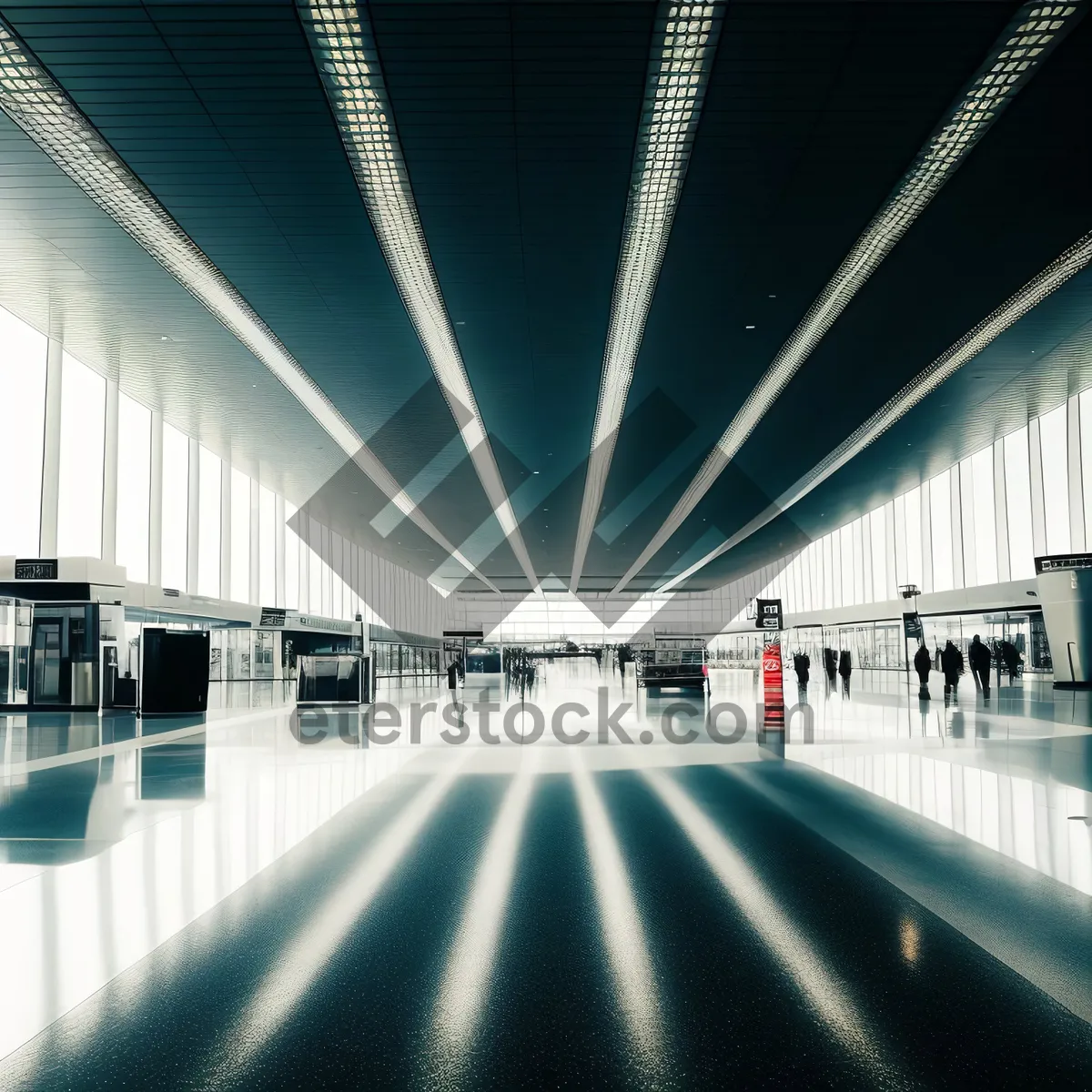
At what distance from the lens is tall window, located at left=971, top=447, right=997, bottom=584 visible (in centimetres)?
3616

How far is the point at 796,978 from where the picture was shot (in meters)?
4.08

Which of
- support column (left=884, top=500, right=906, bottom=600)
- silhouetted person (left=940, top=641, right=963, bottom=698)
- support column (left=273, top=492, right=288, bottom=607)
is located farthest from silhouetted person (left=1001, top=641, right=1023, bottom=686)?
support column (left=273, top=492, right=288, bottom=607)

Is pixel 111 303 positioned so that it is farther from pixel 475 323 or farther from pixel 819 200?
pixel 819 200

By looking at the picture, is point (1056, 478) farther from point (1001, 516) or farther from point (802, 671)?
point (802, 671)

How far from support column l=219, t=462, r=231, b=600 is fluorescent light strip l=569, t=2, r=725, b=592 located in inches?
756

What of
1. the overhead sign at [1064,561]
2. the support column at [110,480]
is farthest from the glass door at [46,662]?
the overhead sign at [1064,561]

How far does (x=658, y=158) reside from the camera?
12.5 metres

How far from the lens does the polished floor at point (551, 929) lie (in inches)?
130

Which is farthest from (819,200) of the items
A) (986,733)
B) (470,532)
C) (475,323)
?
(470,532)

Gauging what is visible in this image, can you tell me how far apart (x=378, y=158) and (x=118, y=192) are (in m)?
3.93

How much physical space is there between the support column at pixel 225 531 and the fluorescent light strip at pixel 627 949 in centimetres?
3093

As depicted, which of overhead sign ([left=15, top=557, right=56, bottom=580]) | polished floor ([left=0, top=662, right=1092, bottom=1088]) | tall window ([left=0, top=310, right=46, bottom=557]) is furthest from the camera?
overhead sign ([left=15, top=557, right=56, bottom=580])

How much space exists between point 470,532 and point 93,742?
3320cm

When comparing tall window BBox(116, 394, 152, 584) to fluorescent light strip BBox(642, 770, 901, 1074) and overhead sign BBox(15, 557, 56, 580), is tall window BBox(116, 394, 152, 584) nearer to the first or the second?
overhead sign BBox(15, 557, 56, 580)
